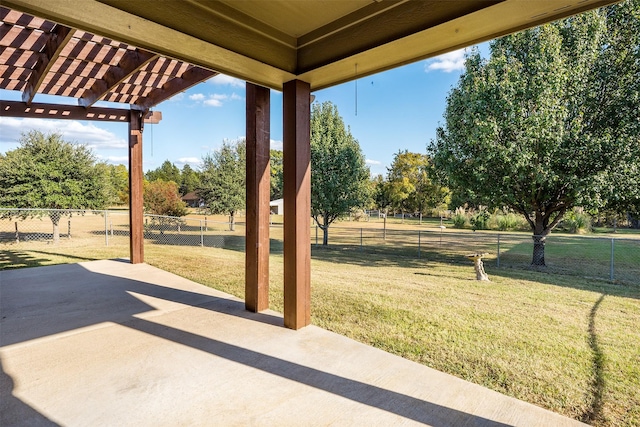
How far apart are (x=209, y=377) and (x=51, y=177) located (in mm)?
12702

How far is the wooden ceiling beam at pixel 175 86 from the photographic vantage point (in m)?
4.16

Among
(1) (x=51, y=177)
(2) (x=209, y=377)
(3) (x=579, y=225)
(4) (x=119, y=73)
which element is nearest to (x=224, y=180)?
(1) (x=51, y=177)

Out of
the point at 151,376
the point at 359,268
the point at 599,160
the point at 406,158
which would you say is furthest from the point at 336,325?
the point at 406,158

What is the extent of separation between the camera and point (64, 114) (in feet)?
19.4

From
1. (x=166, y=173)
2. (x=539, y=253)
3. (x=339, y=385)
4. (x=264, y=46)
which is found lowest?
(x=339, y=385)

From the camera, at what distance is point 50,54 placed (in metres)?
3.51

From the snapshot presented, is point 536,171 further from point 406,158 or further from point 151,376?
point 406,158

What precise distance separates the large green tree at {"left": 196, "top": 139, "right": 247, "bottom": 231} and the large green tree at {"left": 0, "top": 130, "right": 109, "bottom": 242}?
16.4 ft

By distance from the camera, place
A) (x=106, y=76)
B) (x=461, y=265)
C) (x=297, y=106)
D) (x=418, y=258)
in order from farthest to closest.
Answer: (x=418, y=258)
(x=461, y=265)
(x=106, y=76)
(x=297, y=106)

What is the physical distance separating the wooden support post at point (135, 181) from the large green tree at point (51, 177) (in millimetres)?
6381

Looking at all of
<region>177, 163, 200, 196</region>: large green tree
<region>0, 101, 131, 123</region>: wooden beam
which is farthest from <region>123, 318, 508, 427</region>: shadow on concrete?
<region>177, 163, 200, 196</region>: large green tree

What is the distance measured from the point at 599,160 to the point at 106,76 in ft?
31.0

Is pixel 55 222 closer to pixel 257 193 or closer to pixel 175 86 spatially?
pixel 175 86

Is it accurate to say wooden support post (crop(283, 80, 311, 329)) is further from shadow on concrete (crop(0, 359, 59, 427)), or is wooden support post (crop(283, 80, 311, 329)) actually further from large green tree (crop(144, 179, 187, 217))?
large green tree (crop(144, 179, 187, 217))
